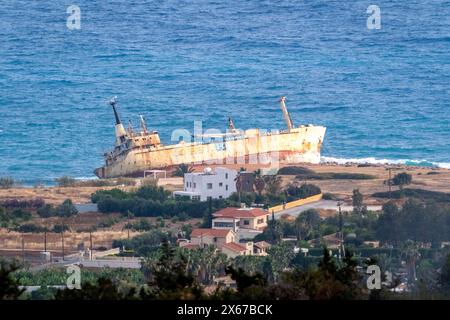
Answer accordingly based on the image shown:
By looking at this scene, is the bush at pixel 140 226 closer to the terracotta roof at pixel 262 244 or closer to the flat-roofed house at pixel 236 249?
the terracotta roof at pixel 262 244

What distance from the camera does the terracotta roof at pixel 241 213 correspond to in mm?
73125

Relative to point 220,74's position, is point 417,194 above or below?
below

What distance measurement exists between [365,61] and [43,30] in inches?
1175

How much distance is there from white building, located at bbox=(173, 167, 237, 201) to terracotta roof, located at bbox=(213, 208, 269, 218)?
671cm

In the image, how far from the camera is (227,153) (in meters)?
103

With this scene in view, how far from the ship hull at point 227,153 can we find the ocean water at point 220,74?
2519 mm

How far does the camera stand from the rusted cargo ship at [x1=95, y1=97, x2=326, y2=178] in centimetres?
10012

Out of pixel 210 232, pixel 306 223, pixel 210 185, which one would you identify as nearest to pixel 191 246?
pixel 210 232

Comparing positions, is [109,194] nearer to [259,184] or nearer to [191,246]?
[259,184]

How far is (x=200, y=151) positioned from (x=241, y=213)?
28.5 meters

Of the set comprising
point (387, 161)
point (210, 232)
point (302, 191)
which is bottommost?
point (210, 232)

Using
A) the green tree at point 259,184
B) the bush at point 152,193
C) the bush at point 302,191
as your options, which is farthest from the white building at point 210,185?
the bush at point 302,191

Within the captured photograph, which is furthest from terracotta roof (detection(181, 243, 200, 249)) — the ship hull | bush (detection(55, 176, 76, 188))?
the ship hull

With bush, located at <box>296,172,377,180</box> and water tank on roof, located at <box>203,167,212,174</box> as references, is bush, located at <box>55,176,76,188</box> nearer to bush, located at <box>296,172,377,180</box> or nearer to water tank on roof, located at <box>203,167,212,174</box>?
water tank on roof, located at <box>203,167,212,174</box>
